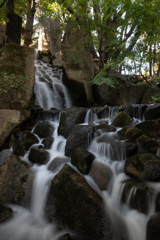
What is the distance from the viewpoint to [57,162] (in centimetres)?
379

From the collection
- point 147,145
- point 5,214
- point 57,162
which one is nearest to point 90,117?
point 57,162

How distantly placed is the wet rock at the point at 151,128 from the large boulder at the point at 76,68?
540 cm

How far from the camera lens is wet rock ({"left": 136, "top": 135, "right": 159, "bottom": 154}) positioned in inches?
133

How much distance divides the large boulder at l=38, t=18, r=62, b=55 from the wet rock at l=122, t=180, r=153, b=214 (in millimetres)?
18118

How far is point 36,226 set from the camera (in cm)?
275

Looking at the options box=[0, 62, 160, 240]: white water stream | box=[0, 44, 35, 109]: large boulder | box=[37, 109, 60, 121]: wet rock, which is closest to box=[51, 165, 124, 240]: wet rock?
box=[0, 62, 160, 240]: white water stream

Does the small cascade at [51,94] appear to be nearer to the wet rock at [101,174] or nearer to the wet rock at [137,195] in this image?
the wet rock at [101,174]

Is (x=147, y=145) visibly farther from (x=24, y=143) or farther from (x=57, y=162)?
(x=24, y=143)

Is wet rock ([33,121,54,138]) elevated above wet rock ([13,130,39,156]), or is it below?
above

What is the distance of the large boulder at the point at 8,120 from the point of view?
472 centimetres

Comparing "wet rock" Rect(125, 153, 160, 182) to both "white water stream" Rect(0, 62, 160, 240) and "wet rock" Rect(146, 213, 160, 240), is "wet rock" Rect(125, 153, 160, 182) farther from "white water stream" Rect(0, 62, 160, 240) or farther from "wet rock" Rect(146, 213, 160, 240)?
"wet rock" Rect(146, 213, 160, 240)

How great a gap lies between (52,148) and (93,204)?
248cm

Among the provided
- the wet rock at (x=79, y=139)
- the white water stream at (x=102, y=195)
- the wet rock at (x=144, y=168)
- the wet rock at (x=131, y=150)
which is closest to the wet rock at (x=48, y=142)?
the white water stream at (x=102, y=195)

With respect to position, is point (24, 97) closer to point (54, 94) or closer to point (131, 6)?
point (54, 94)
